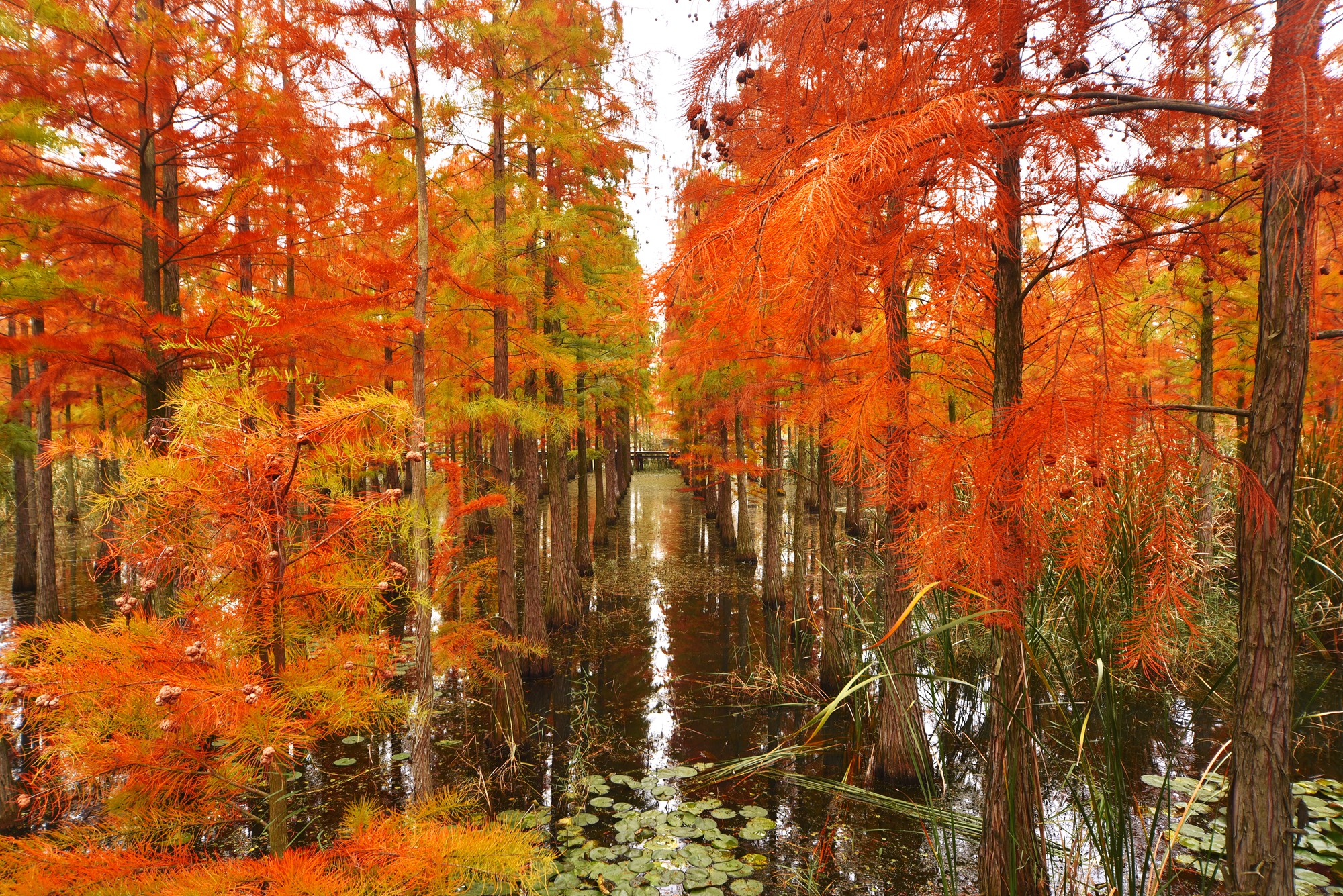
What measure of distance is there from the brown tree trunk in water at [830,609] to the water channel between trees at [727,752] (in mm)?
421

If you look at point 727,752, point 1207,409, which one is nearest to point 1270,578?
point 1207,409

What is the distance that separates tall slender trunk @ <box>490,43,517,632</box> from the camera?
22.0 ft

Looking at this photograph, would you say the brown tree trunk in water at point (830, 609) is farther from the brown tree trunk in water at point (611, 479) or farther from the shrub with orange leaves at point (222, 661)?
the brown tree trunk in water at point (611, 479)

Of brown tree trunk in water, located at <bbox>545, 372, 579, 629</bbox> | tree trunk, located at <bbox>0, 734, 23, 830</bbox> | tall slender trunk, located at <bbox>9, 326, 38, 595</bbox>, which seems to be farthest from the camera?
tall slender trunk, located at <bbox>9, 326, 38, 595</bbox>

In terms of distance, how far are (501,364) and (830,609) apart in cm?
534

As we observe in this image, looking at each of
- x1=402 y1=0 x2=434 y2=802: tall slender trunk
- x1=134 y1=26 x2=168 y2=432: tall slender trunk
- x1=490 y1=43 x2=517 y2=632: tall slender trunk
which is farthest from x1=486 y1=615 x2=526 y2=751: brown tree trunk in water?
x1=134 y1=26 x2=168 y2=432: tall slender trunk

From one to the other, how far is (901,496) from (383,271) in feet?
15.9

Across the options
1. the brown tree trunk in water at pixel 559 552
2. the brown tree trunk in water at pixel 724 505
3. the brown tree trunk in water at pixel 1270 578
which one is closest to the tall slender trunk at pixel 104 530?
the brown tree trunk in water at pixel 1270 578

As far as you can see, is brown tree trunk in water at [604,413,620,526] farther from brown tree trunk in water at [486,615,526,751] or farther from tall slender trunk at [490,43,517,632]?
brown tree trunk in water at [486,615,526,751]

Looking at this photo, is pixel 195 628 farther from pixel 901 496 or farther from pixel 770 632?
pixel 770 632

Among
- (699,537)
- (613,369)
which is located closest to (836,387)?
(613,369)

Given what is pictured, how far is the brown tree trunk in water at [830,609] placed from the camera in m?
7.48

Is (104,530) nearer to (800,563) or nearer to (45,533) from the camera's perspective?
(45,533)

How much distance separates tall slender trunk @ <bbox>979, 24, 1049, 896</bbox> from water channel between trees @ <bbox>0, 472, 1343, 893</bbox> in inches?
11.4
